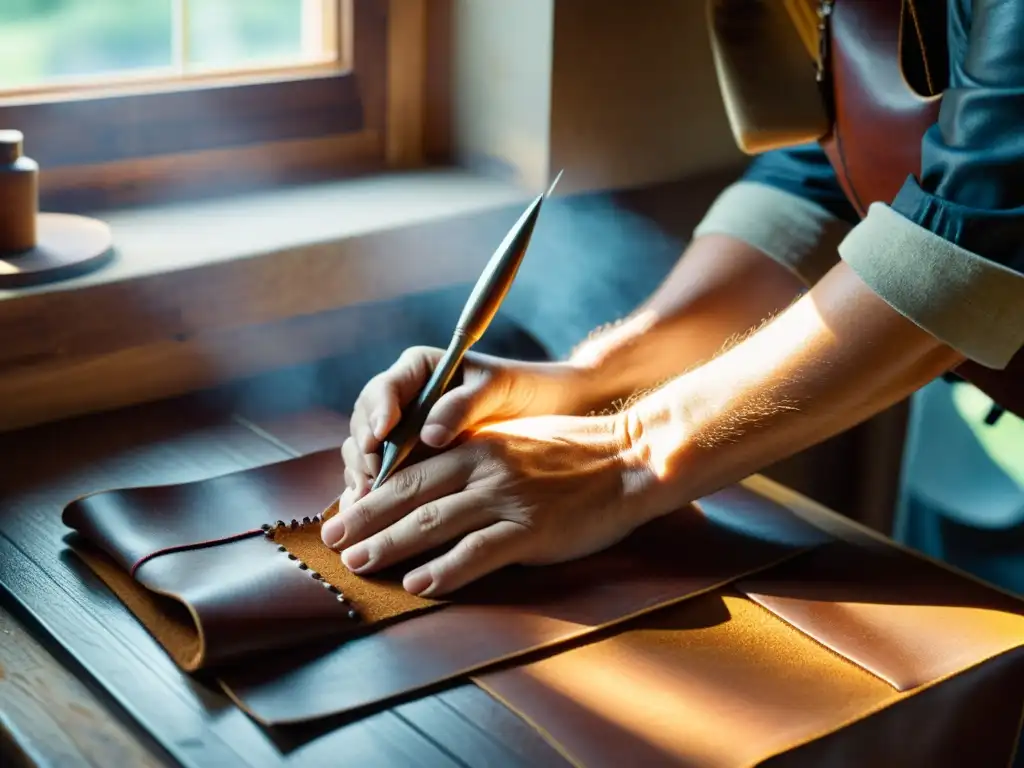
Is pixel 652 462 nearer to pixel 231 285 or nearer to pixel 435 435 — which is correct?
pixel 435 435

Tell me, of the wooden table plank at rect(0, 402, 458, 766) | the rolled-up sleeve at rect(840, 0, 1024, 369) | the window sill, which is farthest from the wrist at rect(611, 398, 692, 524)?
the window sill

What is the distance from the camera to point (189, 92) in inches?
58.1

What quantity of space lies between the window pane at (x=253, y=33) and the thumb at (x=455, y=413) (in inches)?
25.6

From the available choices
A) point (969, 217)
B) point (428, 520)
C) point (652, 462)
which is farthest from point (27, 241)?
point (969, 217)

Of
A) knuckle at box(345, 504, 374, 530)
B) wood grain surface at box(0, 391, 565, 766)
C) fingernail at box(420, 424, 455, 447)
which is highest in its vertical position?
fingernail at box(420, 424, 455, 447)

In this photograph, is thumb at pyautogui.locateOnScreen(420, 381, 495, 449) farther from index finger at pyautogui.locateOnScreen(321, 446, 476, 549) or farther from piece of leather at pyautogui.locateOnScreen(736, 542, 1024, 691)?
piece of leather at pyautogui.locateOnScreen(736, 542, 1024, 691)

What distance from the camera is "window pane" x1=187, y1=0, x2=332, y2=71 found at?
151cm

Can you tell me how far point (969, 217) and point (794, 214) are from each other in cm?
39

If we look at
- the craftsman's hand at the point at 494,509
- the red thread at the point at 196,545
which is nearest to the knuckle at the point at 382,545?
the craftsman's hand at the point at 494,509

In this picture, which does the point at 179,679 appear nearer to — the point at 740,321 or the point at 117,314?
the point at 117,314

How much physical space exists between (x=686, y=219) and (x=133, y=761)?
1.13 metres

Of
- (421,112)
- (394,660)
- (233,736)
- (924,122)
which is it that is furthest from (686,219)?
(233,736)

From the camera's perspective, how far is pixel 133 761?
79 centimetres

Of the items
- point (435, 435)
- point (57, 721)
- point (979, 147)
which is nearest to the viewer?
point (57, 721)
